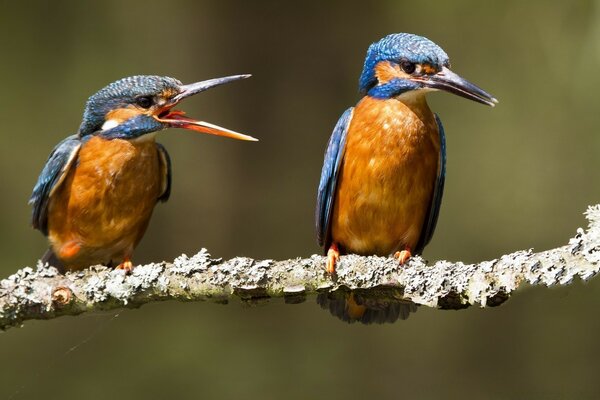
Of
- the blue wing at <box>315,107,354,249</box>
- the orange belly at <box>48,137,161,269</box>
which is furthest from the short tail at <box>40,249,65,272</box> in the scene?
the blue wing at <box>315,107,354,249</box>

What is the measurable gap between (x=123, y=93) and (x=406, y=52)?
4.57 feet

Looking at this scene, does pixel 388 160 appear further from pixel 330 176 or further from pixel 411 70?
pixel 411 70

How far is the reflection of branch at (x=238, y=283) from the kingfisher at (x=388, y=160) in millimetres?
430

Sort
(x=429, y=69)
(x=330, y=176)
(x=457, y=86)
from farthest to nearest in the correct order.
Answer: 1. (x=330, y=176)
2. (x=429, y=69)
3. (x=457, y=86)

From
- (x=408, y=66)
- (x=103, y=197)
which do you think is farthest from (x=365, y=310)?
(x=103, y=197)

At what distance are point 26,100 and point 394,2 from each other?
2.78m

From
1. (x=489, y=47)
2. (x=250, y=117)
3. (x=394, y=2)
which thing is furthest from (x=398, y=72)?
(x=489, y=47)

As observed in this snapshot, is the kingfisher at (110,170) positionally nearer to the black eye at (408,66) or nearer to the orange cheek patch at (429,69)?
the black eye at (408,66)

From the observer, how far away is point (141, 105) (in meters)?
5.01

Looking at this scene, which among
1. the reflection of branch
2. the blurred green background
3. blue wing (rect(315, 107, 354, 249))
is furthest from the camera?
the blurred green background

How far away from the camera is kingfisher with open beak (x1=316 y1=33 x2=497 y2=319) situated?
4.59 meters

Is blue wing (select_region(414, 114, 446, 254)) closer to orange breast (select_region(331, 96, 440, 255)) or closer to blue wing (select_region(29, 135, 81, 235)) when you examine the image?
orange breast (select_region(331, 96, 440, 255))

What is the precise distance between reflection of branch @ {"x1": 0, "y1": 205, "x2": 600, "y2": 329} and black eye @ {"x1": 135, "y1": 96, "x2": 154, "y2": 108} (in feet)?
3.16

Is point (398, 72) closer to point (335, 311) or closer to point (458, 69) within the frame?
point (335, 311)
